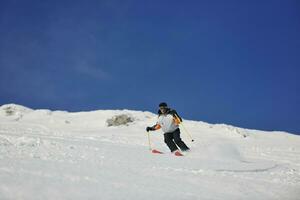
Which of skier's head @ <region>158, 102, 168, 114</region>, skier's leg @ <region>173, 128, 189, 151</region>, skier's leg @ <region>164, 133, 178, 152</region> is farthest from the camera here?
skier's head @ <region>158, 102, 168, 114</region>

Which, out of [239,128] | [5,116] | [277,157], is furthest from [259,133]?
[5,116]

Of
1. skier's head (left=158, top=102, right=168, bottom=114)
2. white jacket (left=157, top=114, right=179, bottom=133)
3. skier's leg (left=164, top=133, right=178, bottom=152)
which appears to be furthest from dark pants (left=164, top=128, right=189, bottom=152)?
skier's head (left=158, top=102, right=168, bottom=114)

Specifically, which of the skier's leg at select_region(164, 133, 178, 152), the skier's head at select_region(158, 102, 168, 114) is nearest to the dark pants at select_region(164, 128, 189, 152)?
the skier's leg at select_region(164, 133, 178, 152)

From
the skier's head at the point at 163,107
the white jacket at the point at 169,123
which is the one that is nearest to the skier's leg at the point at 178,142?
the white jacket at the point at 169,123

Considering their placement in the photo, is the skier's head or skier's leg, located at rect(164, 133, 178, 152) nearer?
skier's leg, located at rect(164, 133, 178, 152)

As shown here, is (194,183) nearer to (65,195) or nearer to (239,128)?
(65,195)

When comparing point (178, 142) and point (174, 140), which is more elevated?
point (174, 140)

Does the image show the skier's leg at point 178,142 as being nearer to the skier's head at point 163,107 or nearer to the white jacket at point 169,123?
the white jacket at point 169,123

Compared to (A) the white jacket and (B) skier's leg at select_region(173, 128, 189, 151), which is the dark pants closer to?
(B) skier's leg at select_region(173, 128, 189, 151)

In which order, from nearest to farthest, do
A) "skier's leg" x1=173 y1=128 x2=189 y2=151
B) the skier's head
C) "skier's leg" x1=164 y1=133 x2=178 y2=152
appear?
"skier's leg" x1=173 y1=128 x2=189 y2=151 → "skier's leg" x1=164 y1=133 x2=178 y2=152 → the skier's head

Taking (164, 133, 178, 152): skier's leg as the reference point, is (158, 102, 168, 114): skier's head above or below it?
above

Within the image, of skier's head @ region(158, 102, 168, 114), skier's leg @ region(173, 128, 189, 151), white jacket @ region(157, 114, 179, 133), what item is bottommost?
skier's leg @ region(173, 128, 189, 151)

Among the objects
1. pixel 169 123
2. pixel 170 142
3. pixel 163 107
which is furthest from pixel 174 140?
pixel 163 107

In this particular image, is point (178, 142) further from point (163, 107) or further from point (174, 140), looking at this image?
point (163, 107)
